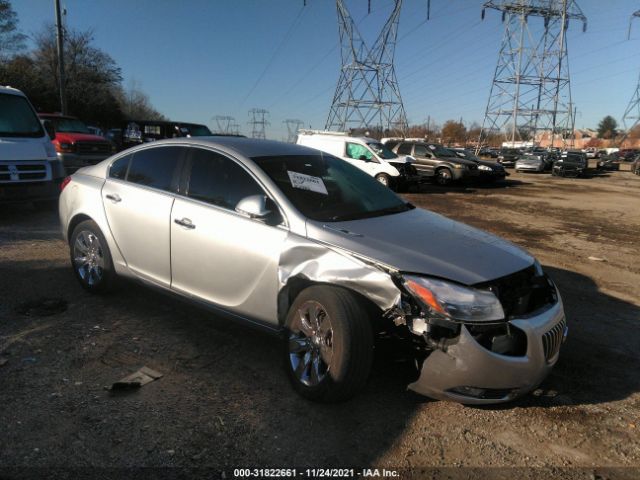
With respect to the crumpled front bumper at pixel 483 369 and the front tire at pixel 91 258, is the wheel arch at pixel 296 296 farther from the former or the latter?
the front tire at pixel 91 258

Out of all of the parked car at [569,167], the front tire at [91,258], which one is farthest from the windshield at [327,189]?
the parked car at [569,167]

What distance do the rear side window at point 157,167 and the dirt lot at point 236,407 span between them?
1.16 meters

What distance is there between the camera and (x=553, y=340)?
2.94 metres

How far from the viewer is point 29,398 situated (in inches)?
115

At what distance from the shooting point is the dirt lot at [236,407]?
8.36 feet

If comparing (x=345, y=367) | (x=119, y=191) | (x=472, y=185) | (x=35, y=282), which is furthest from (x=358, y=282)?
(x=472, y=185)

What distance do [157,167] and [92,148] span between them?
33.3ft

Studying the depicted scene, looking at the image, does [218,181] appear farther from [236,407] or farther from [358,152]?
[358,152]

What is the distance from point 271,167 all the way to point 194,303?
3.94ft

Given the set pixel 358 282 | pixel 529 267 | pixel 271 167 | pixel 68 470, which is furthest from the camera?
pixel 271 167

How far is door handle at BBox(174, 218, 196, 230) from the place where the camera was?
3641mm

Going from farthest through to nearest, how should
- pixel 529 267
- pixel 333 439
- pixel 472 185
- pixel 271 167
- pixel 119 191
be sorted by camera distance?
pixel 472 185, pixel 119 191, pixel 271 167, pixel 529 267, pixel 333 439

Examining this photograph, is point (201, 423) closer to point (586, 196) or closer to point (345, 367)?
point (345, 367)

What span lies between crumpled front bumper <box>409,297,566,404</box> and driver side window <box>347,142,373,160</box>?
14.2m
